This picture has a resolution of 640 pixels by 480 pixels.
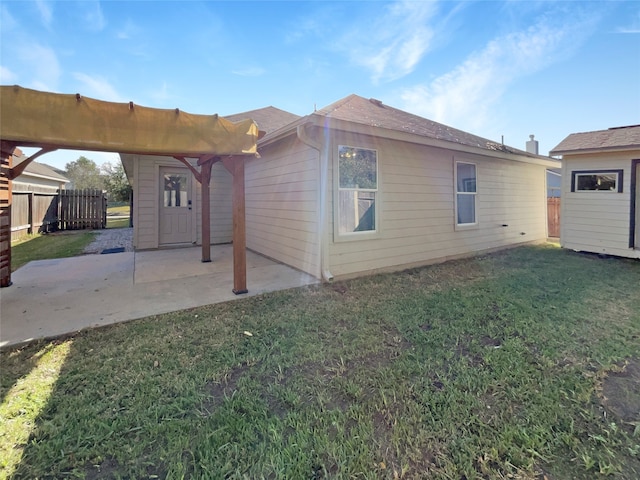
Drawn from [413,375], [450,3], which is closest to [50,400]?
[413,375]

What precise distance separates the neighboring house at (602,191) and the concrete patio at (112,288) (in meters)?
7.33

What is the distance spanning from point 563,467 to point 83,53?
31.3 ft

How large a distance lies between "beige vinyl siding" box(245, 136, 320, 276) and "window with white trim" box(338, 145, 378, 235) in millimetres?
477

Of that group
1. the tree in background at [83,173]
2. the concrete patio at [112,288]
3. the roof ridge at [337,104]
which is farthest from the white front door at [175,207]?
the tree in background at [83,173]

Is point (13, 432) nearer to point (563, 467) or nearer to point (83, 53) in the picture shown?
point (563, 467)

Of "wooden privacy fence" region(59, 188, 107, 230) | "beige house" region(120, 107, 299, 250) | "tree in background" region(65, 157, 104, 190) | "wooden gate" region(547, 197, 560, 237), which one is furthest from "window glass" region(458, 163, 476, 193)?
"tree in background" region(65, 157, 104, 190)

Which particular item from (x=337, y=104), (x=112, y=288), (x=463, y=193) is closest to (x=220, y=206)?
(x=112, y=288)

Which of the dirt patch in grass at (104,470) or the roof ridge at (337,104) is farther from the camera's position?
the roof ridge at (337,104)

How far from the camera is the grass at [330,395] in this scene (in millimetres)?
1594

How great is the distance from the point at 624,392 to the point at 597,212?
23.5 ft

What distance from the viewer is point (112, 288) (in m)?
4.54

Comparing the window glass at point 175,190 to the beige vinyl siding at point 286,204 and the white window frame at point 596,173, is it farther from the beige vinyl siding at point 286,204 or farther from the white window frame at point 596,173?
the white window frame at point 596,173

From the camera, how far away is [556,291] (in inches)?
178

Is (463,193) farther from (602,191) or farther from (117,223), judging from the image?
(117,223)
